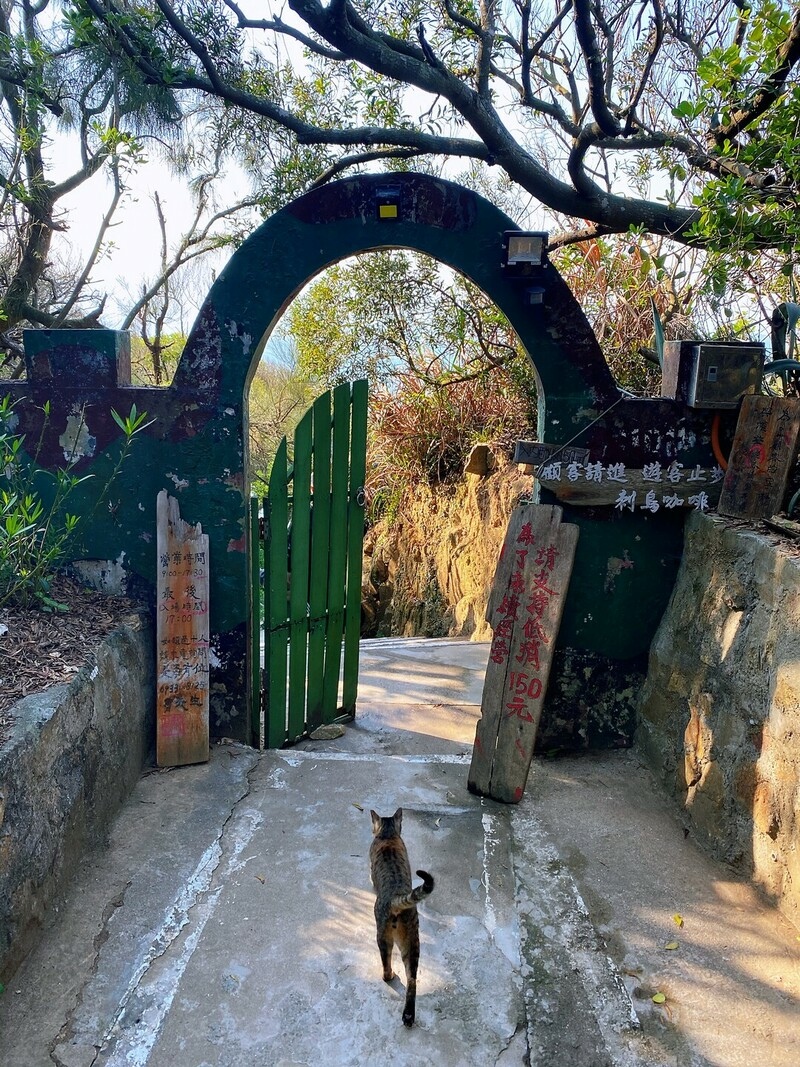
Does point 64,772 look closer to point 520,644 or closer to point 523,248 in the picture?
point 520,644

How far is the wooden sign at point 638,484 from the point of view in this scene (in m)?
4.49

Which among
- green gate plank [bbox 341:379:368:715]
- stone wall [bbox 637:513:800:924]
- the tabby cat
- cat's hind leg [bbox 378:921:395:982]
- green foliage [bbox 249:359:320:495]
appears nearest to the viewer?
the tabby cat

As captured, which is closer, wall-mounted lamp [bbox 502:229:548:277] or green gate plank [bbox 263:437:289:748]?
wall-mounted lamp [bbox 502:229:548:277]

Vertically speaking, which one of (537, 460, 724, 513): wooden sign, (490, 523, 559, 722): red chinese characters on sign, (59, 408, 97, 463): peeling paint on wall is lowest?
(490, 523, 559, 722): red chinese characters on sign

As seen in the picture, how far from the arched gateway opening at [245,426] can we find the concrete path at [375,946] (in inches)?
32.0

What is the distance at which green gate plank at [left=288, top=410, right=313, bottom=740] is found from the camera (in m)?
4.71

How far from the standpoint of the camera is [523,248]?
14.0 feet

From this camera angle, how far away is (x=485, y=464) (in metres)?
8.95

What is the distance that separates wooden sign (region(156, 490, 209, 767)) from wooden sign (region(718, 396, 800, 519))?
10.7ft

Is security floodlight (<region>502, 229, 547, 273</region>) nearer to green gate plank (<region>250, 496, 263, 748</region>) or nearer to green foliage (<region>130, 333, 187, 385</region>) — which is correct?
green gate plank (<region>250, 496, 263, 748</region>)

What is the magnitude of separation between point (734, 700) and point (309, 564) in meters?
2.71

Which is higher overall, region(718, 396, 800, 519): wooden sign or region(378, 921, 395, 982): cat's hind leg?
region(718, 396, 800, 519): wooden sign

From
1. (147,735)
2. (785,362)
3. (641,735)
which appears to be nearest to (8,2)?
(147,735)

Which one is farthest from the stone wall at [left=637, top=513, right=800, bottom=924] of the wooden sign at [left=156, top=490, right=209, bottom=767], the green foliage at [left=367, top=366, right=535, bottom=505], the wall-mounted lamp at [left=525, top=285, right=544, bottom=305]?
the green foliage at [left=367, top=366, right=535, bottom=505]
